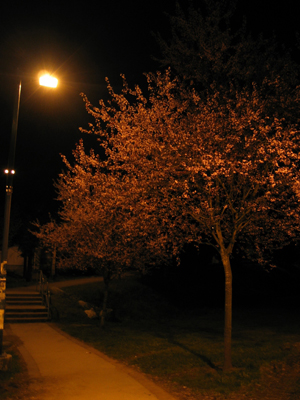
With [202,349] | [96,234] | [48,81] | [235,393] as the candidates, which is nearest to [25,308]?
[96,234]

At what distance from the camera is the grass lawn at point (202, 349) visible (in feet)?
24.4

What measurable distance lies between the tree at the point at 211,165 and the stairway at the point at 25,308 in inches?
332

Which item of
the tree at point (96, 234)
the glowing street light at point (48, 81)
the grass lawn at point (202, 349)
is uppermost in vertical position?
the glowing street light at point (48, 81)

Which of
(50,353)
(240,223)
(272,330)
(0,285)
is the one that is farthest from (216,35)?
(272,330)

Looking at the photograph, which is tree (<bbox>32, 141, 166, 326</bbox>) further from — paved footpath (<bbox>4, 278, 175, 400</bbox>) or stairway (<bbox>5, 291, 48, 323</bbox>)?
paved footpath (<bbox>4, 278, 175, 400</bbox>)

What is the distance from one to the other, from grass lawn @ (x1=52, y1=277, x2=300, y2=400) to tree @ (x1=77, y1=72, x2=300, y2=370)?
88cm

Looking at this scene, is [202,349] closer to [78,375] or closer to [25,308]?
[78,375]

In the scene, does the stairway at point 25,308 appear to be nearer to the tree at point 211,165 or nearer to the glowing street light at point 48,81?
the tree at point 211,165

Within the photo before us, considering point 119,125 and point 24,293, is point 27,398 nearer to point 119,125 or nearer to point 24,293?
point 119,125

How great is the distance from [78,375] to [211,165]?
5089 millimetres

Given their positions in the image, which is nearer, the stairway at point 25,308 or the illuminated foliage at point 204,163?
the illuminated foliage at point 204,163

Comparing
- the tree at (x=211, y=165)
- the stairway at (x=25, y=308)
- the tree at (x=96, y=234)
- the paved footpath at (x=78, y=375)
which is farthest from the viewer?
the stairway at (x=25, y=308)

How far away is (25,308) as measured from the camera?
56.0 feet

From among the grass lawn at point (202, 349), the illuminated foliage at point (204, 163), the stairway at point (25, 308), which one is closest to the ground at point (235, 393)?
the grass lawn at point (202, 349)
